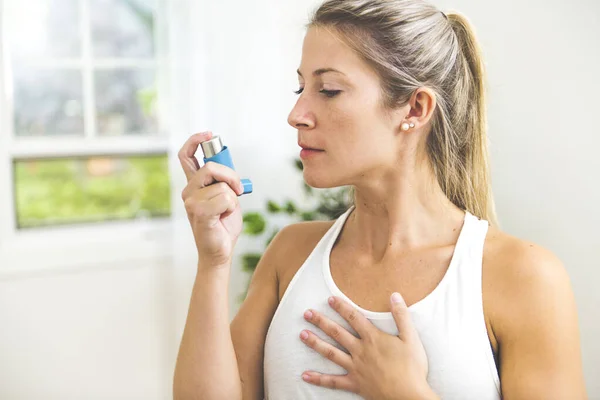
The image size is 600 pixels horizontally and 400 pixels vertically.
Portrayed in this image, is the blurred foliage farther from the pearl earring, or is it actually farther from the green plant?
the pearl earring

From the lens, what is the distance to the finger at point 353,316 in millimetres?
1190

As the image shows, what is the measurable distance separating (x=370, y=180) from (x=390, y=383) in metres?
0.39

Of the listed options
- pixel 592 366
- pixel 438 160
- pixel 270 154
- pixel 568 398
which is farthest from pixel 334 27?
pixel 270 154

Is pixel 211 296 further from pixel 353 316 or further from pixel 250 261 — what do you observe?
pixel 250 261

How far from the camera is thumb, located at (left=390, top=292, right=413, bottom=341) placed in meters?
1.15

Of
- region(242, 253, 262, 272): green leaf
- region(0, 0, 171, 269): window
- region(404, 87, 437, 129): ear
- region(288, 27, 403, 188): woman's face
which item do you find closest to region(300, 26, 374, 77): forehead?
region(288, 27, 403, 188): woman's face

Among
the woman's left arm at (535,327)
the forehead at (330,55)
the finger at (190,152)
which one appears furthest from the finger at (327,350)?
the forehead at (330,55)

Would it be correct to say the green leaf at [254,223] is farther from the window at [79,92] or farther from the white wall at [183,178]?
the window at [79,92]

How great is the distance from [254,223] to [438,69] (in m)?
1.13

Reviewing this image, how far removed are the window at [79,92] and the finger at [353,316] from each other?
1.56 meters

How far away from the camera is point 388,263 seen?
50.5 inches

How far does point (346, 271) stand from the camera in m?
1.31

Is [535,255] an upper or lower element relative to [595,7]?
lower

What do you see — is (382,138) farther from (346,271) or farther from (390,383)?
(390,383)
